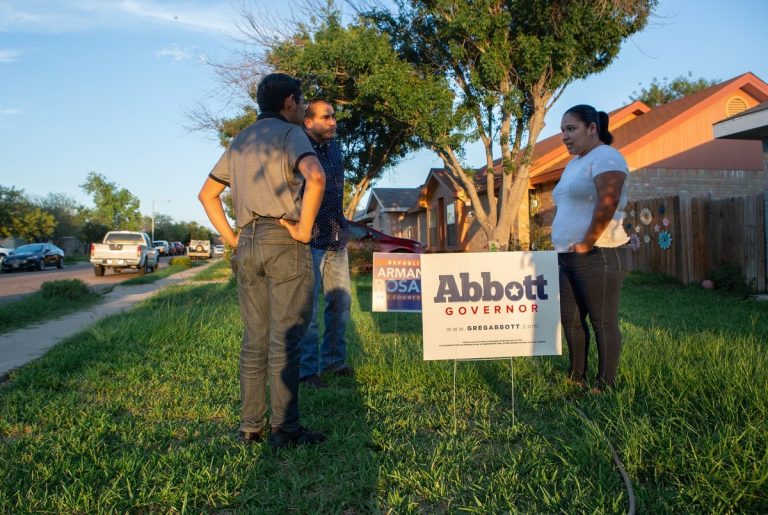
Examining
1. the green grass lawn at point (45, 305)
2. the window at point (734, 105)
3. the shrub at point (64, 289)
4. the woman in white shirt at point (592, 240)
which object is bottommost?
the green grass lawn at point (45, 305)

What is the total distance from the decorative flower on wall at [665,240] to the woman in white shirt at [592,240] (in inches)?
399

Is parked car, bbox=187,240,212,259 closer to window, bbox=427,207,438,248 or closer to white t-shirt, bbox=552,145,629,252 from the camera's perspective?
window, bbox=427,207,438,248

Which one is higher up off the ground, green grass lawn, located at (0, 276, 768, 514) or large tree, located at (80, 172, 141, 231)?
large tree, located at (80, 172, 141, 231)

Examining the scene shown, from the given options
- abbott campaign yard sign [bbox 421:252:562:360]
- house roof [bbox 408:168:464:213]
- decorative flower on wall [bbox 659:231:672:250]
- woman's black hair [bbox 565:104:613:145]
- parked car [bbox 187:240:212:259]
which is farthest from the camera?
parked car [bbox 187:240:212:259]

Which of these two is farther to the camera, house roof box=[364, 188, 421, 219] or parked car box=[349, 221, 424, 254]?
house roof box=[364, 188, 421, 219]

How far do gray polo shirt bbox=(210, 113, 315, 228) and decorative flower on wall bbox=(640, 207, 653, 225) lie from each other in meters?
12.5

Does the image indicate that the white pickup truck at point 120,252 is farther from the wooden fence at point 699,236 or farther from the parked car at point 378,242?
the wooden fence at point 699,236

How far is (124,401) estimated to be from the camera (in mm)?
4184

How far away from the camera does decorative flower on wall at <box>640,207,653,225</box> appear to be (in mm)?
13852

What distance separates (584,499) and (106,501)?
198 cm

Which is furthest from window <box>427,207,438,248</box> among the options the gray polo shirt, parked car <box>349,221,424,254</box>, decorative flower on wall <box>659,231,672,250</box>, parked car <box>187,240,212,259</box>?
parked car <box>187,240,212,259</box>

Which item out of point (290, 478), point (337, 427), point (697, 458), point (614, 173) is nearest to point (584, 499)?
point (697, 458)

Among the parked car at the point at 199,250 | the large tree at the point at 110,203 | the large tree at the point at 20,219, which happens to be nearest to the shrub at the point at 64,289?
the large tree at the point at 20,219

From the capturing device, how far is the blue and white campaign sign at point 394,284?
6.71 m
